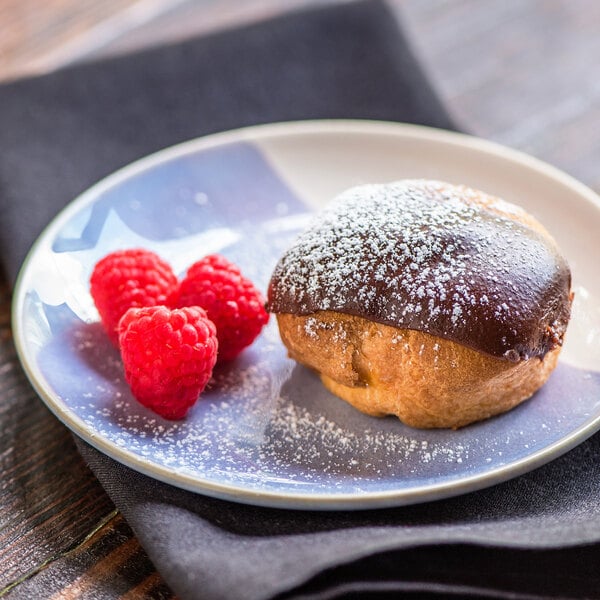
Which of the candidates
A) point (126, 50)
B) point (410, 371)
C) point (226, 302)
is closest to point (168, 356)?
point (226, 302)

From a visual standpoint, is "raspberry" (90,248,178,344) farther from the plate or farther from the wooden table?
the wooden table

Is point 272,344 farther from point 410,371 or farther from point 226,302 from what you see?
point 410,371

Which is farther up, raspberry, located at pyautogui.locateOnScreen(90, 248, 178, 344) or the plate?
raspberry, located at pyautogui.locateOnScreen(90, 248, 178, 344)

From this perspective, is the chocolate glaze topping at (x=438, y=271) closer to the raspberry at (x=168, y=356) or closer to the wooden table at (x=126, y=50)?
the raspberry at (x=168, y=356)

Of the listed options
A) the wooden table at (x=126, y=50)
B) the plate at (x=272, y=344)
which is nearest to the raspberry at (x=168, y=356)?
the plate at (x=272, y=344)

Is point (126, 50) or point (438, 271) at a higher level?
point (126, 50)

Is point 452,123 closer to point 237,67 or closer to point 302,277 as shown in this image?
point 237,67

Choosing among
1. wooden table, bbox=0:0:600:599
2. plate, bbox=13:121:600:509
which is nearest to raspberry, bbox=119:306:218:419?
plate, bbox=13:121:600:509

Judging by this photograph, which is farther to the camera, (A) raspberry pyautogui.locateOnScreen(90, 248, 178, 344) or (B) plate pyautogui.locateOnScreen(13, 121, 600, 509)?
(A) raspberry pyautogui.locateOnScreen(90, 248, 178, 344)
